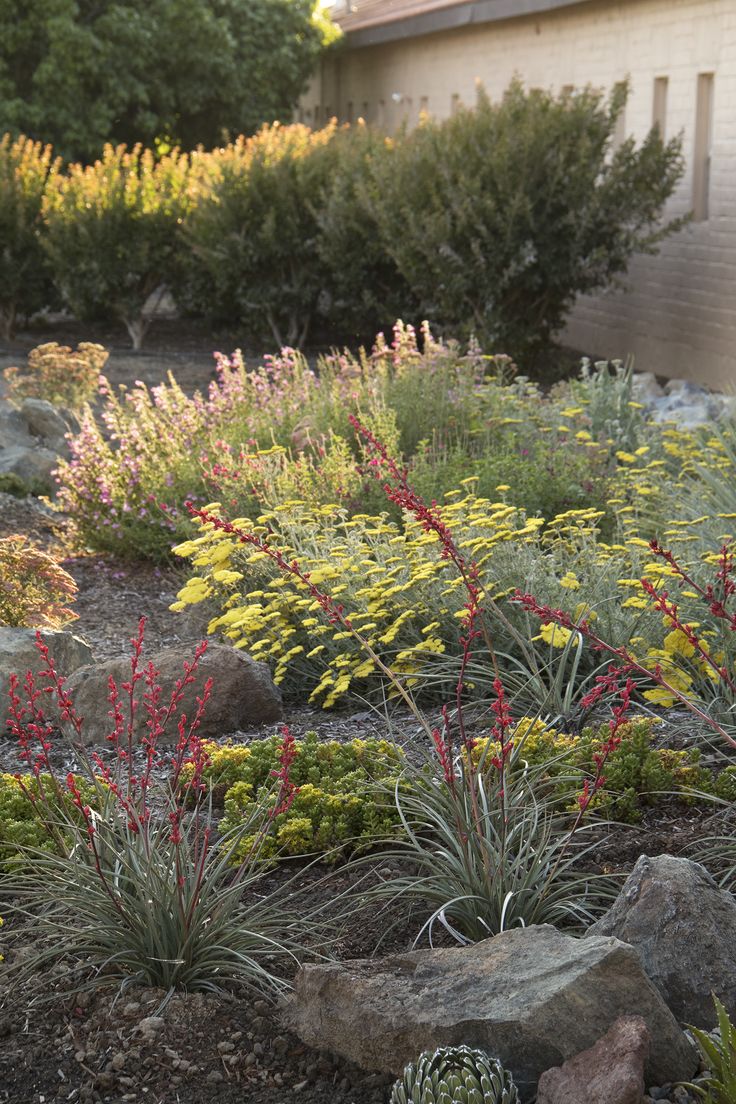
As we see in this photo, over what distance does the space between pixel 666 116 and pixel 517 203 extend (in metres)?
2.45

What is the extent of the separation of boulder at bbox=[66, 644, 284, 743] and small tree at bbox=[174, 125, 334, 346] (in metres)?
11.6

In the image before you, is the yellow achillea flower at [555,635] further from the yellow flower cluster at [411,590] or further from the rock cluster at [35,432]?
the rock cluster at [35,432]

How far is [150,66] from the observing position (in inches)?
993

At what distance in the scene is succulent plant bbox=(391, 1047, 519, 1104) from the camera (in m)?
2.58

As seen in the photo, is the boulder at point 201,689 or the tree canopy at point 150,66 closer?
the boulder at point 201,689

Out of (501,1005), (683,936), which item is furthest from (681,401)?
(501,1005)

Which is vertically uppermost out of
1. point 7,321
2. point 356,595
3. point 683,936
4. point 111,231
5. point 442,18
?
point 442,18

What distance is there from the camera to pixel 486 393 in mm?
8648

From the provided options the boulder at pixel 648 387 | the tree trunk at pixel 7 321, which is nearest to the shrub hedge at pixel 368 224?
the tree trunk at pixel 7 321

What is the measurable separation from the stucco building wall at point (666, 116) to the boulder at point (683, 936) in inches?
437

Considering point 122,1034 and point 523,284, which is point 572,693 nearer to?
point 122,1034

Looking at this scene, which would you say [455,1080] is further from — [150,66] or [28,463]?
[150,66]

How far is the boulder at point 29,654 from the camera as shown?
5172mm

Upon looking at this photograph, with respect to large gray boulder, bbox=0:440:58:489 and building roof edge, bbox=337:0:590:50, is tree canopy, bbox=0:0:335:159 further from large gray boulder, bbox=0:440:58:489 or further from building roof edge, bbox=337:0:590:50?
large gray boulder, bbox=0:440:58:489
